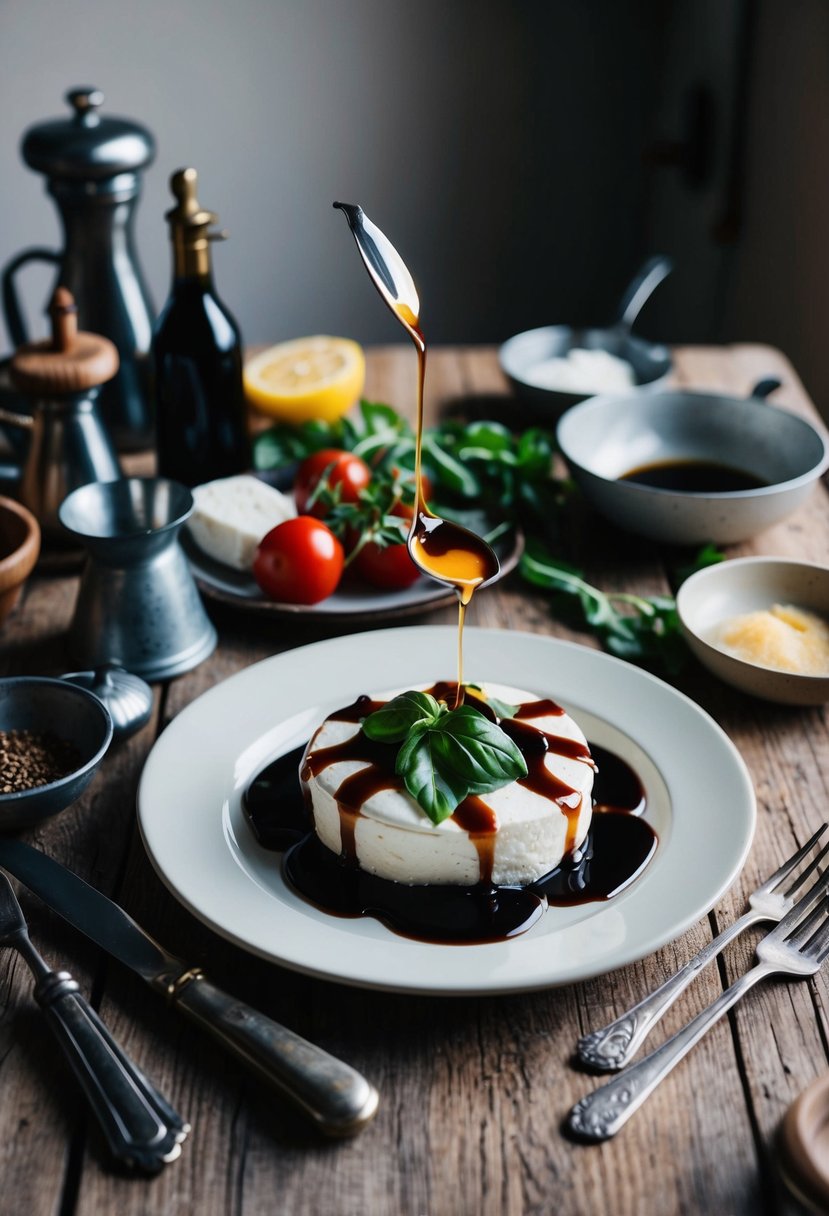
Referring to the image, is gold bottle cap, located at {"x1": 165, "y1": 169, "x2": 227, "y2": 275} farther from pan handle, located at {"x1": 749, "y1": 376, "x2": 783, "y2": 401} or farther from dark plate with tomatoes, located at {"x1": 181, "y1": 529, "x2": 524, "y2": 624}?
pan handle, located at {"x1": 749, "y1": 376, "x2": 783, "y2": 401}

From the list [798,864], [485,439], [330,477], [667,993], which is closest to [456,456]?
[485,439]

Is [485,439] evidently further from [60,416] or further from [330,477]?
[60,416]

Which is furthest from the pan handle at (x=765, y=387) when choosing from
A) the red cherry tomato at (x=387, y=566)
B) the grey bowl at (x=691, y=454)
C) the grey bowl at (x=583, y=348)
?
the red cherry tomato at (x=387, y=566)

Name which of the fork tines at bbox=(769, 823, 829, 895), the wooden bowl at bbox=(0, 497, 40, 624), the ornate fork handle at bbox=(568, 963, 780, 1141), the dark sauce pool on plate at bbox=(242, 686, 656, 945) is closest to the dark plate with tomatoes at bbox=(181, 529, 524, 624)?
the wooden bowl at bbox=(0, 497, 40, 624)

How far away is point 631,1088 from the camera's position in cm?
94

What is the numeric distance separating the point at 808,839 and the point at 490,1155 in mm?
544

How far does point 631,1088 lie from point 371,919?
0.94ft

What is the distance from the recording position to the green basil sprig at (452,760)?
1.11m

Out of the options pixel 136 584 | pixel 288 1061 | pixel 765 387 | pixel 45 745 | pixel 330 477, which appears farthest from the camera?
pixel 765 387

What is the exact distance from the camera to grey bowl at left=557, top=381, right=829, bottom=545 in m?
1.75

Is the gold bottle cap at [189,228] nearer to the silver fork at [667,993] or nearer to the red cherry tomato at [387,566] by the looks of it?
the red cherry tomato at [387,566]

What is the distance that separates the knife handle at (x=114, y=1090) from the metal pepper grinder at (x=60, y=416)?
3.24 feet

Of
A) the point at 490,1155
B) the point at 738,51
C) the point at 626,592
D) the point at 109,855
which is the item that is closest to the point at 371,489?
the point at 626,592

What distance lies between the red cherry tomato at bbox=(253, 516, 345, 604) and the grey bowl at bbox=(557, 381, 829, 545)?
1.52ft
